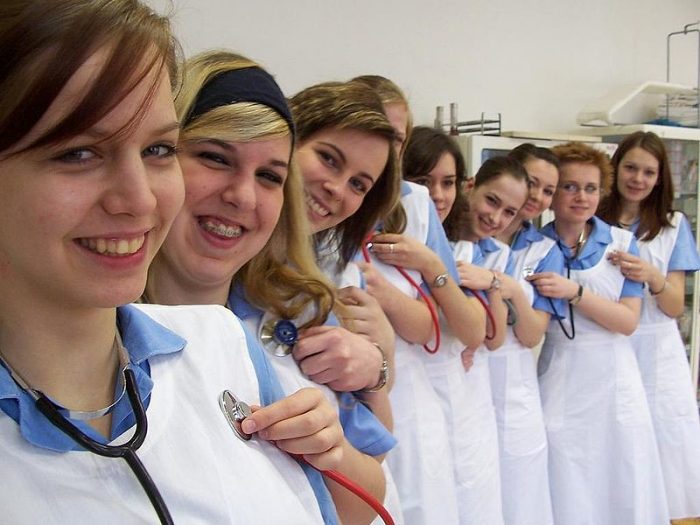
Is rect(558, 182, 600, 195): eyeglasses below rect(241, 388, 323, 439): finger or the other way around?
the other way around

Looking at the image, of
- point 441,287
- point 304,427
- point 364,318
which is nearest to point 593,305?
point 441,287

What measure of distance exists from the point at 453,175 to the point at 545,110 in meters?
2.11

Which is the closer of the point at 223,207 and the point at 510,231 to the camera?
the point at 223,207

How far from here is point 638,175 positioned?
3.19 meters

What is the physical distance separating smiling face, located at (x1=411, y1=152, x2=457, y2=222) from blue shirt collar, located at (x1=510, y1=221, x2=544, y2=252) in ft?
1.80

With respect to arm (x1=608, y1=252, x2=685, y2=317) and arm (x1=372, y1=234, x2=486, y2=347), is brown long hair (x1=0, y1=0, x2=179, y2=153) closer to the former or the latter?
arm (x1=372, y1=234, x2=486, y2=347)

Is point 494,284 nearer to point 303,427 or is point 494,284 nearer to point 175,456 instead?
point 303,427

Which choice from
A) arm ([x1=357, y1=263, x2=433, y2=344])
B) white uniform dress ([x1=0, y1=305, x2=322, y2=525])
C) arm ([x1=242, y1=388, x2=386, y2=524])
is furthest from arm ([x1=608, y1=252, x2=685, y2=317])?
white uniform dress ([x1=0, y1=305, x2=322, y2=525])

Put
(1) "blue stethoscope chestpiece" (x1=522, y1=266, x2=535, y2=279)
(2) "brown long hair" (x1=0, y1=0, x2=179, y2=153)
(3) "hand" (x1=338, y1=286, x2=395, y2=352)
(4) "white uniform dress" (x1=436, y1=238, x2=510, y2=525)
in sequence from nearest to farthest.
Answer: (2) "brown long hair" (x1=0, y1=0, x2=179, y2=153)
(3) "hand" (x1=338, y1=286, x2=395, y2=352)
(4) "white uniform dress" (x1=436, y1=238, x2=510, y2=525)
(1) "blue stethoscope chestpiece" (x1=522, y1=266, x2=535, y2=279)

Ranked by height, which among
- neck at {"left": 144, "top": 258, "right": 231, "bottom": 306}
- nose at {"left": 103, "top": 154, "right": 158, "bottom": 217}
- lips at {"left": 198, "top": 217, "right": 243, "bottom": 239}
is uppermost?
nose at {"left": 103, "top": 154, "right": 158, "bottom": 217}

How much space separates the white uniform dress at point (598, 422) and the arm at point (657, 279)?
38 mm

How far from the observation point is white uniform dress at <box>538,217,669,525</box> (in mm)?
2740

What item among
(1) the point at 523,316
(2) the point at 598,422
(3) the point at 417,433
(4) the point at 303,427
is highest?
(4) the point at 303,427

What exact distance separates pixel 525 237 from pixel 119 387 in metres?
2.30
